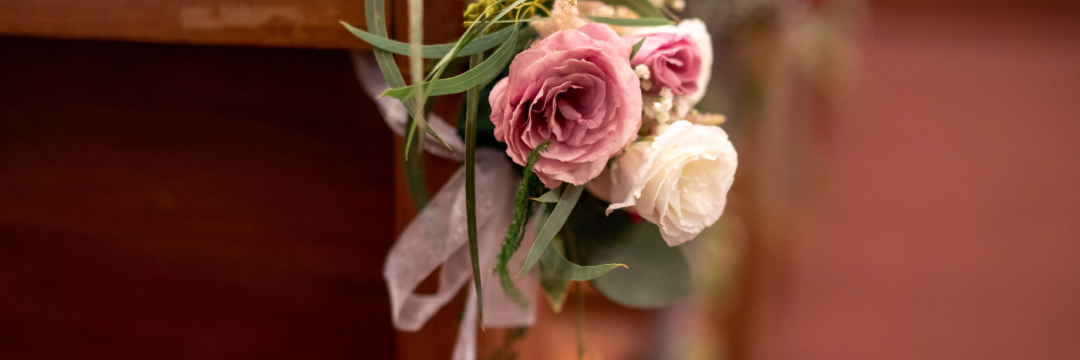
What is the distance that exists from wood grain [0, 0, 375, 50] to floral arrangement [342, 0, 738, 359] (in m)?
0.05

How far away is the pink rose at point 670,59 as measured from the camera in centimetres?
33

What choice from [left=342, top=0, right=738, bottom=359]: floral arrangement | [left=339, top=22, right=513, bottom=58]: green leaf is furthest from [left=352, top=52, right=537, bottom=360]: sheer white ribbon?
[left=339, top=22, right=513, bottom=58]: green leaf

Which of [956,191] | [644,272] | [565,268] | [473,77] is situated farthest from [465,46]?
[956,191]

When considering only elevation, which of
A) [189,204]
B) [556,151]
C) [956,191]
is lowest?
[956,191]

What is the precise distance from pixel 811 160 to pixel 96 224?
3.56 feet

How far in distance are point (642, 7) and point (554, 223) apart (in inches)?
7.2

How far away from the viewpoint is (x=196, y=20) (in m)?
0.35

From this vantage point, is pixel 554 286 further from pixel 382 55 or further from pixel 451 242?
pixel 382 55

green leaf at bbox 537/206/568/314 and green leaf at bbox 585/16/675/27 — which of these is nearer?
green leaf at bbox 585/16/675/27

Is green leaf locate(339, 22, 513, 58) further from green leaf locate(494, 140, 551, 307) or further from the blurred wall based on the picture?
the blurred wall

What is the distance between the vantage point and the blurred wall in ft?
2.98

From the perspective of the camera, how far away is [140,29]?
0.36 meters

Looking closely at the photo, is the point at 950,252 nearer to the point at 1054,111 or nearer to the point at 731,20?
the point at 1054,111

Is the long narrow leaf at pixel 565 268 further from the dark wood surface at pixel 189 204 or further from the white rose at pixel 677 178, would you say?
the dark wood surface at pixel 189 204
